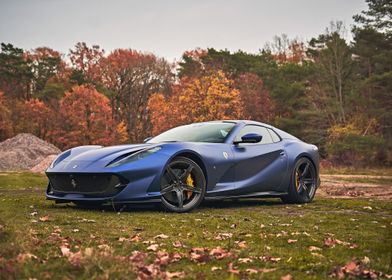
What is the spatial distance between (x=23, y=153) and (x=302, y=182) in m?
25.4

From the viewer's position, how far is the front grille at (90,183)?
281 inches

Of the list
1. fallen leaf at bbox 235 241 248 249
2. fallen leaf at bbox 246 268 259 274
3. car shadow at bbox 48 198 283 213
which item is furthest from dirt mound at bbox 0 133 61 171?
fallen leaf at bbox 246 268 259 274

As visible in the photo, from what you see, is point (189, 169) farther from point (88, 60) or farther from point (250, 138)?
point (88, 60)

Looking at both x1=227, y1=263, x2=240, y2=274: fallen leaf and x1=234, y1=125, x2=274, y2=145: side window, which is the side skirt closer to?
x1=234, y1=125, x2=274, y2=145: side window

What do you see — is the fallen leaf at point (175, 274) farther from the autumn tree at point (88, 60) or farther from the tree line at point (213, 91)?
the autumn tree at point (88, 60)

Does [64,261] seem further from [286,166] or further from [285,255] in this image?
[286,166]

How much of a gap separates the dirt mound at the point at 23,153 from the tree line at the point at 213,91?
33.2 feet

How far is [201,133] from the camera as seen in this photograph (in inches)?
334

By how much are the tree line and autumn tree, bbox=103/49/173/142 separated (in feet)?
0.31

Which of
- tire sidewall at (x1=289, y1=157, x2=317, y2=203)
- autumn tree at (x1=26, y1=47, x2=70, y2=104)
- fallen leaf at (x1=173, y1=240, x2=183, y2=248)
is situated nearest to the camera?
fallen leaf at (x1=173, y1=240, x2=183, y2=248)

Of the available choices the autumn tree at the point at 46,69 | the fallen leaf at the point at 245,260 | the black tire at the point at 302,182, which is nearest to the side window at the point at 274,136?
the black tire at the point at 302,182

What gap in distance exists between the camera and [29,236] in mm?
4430

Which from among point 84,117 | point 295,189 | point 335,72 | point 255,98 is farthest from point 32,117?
point 295,189

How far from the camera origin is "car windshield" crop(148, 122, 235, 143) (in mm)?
8298
